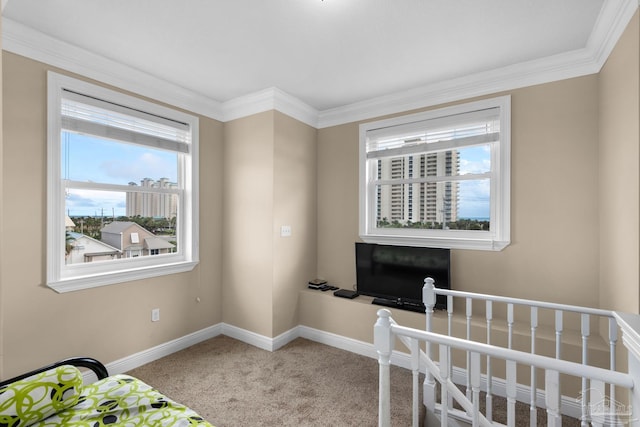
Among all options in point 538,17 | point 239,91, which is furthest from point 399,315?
point 239,91

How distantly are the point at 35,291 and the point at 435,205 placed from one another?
331 centimetres

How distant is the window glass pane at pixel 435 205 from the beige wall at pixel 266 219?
2.88 ft

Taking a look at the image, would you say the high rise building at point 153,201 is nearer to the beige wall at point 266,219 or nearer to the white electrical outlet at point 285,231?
the beige wall at point 266,219

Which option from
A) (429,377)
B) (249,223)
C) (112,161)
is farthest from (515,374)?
(112,161)

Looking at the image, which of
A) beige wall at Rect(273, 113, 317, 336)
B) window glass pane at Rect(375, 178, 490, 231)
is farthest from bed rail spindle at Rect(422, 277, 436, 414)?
beige wall at Rect(273, 113, 317, 336)

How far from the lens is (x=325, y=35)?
221 cm

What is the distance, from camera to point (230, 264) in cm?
355

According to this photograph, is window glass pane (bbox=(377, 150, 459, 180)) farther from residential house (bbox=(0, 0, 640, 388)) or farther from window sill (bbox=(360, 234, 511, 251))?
window sill (bbox=(360, 234, 511, 251))

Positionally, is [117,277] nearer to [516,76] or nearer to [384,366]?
[384,366]

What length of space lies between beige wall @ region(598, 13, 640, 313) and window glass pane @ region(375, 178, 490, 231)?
83cm

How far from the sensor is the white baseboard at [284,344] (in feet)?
7.73

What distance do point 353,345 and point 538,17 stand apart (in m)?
2.96

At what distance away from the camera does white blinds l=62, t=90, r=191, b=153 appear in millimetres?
2484

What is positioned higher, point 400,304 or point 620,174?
point 620,174
